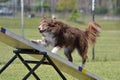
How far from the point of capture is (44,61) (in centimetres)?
809

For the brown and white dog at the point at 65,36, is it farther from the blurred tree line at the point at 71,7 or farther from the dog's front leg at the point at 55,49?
the blurred tree line at the point at 71,7

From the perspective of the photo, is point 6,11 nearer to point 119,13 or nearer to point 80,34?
point 119,13

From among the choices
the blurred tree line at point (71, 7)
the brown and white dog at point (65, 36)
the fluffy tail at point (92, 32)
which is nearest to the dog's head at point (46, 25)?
the brown and white dog at point (65, 36)

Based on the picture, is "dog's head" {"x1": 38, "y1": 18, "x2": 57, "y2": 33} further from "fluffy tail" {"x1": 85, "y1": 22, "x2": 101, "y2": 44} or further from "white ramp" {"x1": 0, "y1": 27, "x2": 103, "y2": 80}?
"white ramp" {"x1": 0, "y1": 27, "x2": 103, "y2": 80}

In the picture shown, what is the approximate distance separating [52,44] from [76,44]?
44.8 inches

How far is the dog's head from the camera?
37.2 ft

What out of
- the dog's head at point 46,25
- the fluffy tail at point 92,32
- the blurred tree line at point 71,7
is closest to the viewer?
the dog's head at point 46,25

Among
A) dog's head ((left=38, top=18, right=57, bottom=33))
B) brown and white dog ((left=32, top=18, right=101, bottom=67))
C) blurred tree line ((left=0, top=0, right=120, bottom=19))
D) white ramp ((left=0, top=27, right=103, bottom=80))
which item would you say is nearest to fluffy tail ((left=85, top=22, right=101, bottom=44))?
brown and white dog ((left=32, top=18, right=101, bottom=67))

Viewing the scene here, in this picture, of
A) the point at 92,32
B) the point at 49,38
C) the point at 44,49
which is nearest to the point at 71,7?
the point at 92,32

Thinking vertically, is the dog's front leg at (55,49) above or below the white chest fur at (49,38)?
below

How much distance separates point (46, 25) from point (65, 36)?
0.92 metres

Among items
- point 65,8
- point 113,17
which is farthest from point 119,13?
point 65,8

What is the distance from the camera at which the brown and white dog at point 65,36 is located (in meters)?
11.5

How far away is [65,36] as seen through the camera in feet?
39.6
